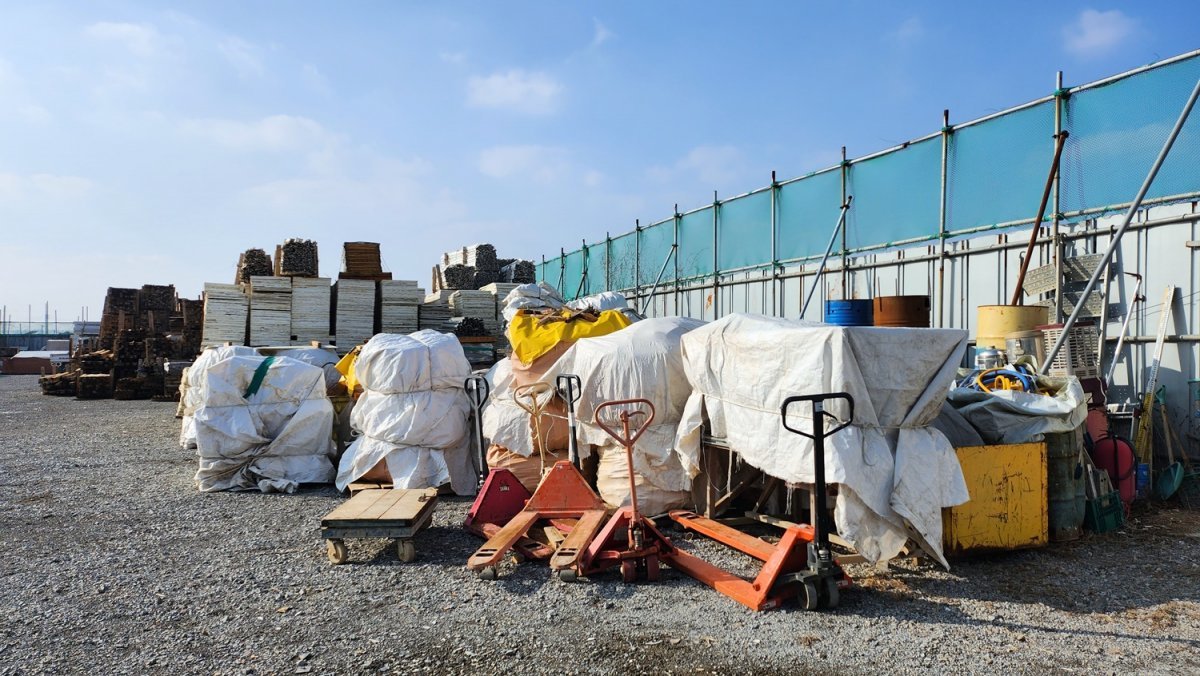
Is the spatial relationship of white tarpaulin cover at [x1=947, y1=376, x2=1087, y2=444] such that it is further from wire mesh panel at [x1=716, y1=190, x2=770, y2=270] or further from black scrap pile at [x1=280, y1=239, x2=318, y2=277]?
black scrap pile at [x1=280, y1=239, x2=318, y2=277]

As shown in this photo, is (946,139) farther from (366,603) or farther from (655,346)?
(366,603)

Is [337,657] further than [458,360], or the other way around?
[458,360]

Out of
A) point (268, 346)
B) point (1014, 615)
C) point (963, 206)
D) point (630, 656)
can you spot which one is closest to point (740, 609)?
point (630, 656)

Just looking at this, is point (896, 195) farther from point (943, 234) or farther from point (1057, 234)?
point (1057, 234)

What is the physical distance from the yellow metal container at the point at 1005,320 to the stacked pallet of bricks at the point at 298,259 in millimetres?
11180

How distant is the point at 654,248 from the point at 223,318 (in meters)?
8.20

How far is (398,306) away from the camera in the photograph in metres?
13.8

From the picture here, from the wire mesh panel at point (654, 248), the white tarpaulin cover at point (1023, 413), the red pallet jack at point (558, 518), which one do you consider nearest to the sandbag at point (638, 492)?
the red pallet jack at point (558, 518)

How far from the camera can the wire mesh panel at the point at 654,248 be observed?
585 inches

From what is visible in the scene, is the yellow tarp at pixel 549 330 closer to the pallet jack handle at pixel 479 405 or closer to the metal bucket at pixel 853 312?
the pallet jack handle at pixel 479 405

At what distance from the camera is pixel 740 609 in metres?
3.96

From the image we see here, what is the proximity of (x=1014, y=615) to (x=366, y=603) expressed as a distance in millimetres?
3411

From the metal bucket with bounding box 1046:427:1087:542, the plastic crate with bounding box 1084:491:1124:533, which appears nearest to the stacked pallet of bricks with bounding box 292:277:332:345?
the metal bucket with bounding box 1046:427:1087:542

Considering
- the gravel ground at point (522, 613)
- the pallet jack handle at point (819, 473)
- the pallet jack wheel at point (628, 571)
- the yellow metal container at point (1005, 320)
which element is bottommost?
the gravel ground at point (522, 613)
